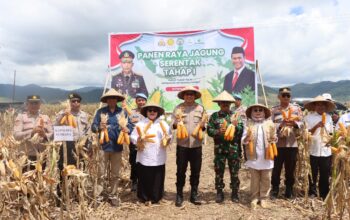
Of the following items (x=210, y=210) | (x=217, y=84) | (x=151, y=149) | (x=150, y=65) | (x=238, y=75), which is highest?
(x=150, y=65)

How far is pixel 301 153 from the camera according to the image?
586 centimetres

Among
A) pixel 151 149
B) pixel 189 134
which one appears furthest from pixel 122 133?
pixel 189 134

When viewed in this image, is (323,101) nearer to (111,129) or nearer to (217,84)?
(111,129)

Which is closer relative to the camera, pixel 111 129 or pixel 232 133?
pixel 232 133

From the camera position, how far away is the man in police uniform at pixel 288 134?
5207 mm

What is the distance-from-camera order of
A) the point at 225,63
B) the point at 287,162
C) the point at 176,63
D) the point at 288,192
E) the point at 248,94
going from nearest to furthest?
the point at 287,162
the point at 288,192
the point at 248,94
the point at 225,63
the point at 176,63

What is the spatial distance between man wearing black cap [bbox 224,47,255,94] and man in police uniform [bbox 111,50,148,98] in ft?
8.18

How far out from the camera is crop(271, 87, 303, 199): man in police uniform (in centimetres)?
521

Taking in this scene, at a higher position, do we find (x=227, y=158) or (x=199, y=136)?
(x=199, y=136)

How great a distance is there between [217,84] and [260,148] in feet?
14.1

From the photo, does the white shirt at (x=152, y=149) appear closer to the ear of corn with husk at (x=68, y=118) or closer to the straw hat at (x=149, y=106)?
the straw hat at (x=149, y=106)

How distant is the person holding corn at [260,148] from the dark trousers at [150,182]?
5.02ft

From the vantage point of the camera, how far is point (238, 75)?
9.02 meters

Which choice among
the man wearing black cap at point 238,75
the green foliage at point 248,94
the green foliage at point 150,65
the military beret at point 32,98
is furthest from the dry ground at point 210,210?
the green foliage at point 150,65
